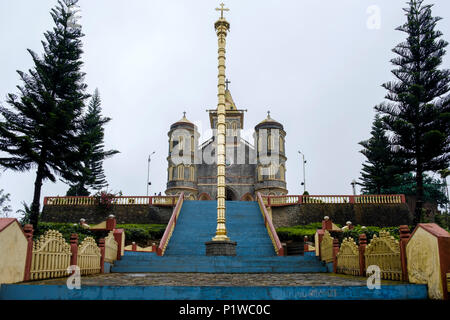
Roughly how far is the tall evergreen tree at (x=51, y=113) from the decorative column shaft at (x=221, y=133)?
376 inches

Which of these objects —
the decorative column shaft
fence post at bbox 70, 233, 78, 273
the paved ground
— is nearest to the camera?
the paved ground

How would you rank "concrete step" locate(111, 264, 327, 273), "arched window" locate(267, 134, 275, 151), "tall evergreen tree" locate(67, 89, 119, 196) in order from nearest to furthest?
"concrete step" locate(111, 264, 327, 273), "tall evergreen tree" locate(67, 89, 119, 196), "arched window" locate(267, 134, 275, 151)

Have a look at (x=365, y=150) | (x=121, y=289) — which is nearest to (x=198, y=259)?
(x=121, y=289)

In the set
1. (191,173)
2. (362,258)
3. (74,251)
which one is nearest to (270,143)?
(191,173)

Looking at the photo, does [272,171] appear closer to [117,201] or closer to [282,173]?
[282,173]

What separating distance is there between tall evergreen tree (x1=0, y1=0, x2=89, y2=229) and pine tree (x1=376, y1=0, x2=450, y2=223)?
17.4 metres

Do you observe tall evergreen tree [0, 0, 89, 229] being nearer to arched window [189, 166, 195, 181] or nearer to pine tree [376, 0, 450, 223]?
arched window [189, 166, 195, 181]

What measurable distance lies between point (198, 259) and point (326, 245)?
3645 mm

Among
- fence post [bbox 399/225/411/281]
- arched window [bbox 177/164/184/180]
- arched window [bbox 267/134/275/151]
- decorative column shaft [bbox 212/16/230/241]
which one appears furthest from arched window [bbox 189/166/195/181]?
fence post [bbox 399/225/411/281]

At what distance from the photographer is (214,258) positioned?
33.8 feet

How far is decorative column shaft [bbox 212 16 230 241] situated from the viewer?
11422 mm

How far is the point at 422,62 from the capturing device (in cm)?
2005

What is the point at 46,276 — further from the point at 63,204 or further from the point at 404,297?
the point at 63,204

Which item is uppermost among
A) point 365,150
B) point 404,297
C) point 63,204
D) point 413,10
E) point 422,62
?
point 413,10
